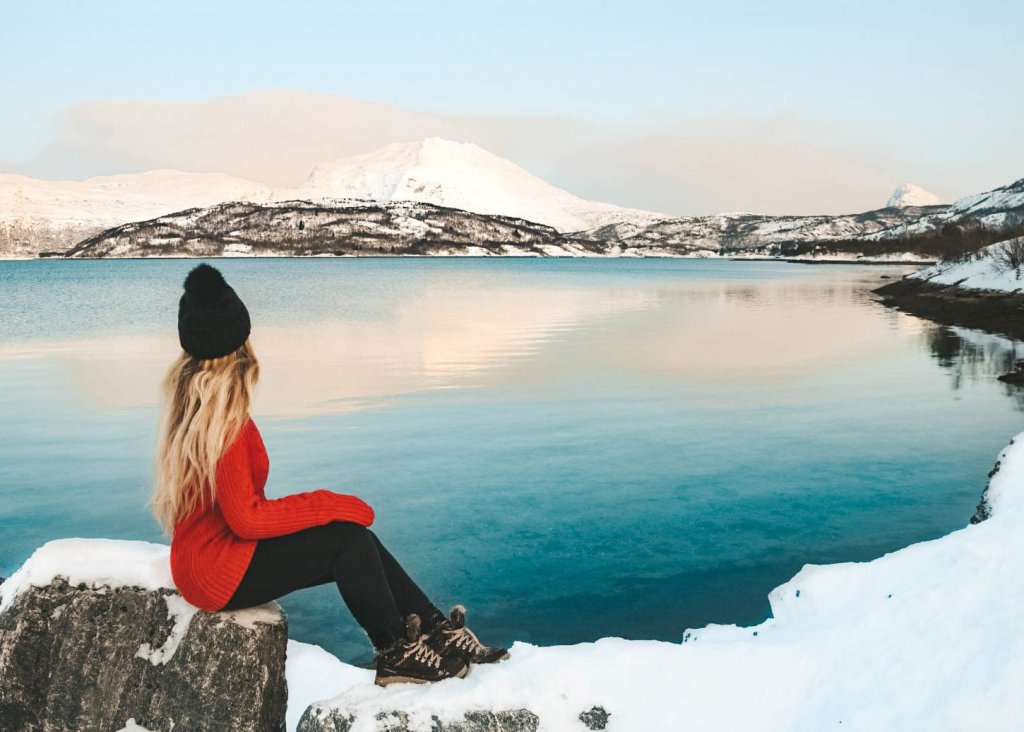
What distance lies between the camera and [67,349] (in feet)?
94.4

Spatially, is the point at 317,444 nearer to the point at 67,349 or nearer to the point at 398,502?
the point at 398,502

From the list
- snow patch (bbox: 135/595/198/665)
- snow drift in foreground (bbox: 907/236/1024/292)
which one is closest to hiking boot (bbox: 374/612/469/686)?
snow patch (bbox: 135/595/198/665)

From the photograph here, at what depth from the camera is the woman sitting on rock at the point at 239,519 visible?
4.29 meters

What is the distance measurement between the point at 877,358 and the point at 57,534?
22.4 metres

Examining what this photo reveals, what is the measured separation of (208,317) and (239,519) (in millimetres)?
1047

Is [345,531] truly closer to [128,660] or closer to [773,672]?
[128,660]

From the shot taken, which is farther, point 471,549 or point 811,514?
point 811,514

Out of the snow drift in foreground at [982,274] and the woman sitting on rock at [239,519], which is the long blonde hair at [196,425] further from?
the snow drift in foreground at [982,274]

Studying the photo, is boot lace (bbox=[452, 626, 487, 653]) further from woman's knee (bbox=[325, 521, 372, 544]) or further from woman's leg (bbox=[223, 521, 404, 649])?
woman's knee (bbox=[325, 521, 372, 544])

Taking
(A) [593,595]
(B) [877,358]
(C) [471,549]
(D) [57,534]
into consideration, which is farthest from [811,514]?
(B) [877,358]

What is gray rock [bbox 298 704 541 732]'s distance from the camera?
13.4ft

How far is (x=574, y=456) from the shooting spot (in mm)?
12922

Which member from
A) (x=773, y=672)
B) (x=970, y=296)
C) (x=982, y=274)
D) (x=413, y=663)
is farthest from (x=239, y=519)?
(x=982, y=274)

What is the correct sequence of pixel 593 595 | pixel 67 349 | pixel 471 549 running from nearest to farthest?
pixel 593 595
pixel 471 549
pixel 67 349
